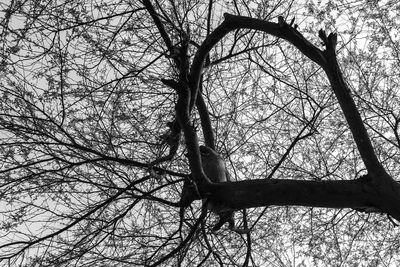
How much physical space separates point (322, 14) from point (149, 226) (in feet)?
12.3

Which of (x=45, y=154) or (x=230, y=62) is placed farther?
(x=230, y=62)

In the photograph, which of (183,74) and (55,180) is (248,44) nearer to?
(183,74)

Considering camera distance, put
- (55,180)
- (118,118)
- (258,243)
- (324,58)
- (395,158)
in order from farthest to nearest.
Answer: (395,158), (258,243), (118,118), (55,180), (324,58)

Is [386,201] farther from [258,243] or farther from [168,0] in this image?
[168,0]

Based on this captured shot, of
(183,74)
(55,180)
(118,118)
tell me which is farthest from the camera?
(118,118)

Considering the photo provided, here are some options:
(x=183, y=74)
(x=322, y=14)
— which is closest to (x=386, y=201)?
(x=183, y=74)

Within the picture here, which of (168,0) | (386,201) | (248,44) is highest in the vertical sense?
(168,0)

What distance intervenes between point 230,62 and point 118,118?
1919 mm

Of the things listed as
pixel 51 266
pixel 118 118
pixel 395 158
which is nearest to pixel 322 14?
pixel 395 158

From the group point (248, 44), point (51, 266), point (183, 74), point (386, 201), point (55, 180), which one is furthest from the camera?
point (248, 44)

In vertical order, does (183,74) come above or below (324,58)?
above

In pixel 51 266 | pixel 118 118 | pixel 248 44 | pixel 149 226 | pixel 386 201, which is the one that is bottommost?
pixel 386 201

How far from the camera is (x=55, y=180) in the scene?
5117 mm

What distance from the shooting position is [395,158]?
Result: 22.5ft
